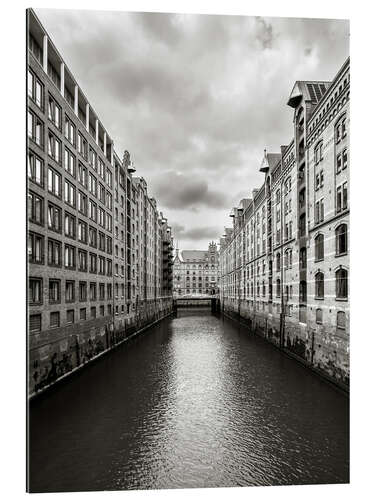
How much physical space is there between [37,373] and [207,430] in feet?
26.9

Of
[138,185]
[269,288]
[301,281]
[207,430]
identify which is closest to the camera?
[207,430]

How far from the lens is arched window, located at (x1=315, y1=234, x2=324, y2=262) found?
1949cm

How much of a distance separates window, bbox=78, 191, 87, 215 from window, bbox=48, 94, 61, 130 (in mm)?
5090

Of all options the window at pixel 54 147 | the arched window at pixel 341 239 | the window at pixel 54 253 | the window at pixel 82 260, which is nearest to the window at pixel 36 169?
the window at pixel 54 147

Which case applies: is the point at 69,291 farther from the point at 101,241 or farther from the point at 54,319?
the point at 101,241

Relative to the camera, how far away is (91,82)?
1191cm

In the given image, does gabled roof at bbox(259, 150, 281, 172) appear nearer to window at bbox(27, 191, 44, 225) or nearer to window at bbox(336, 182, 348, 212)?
window at bbox(336, 182, 348, 212)

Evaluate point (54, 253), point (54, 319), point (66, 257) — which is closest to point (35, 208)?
point (54, 253)

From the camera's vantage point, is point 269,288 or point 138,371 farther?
point 269,288

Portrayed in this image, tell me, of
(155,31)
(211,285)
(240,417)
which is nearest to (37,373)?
(240,417)

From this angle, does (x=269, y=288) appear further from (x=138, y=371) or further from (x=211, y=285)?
(x=211, y=285)

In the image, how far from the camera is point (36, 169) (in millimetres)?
16234

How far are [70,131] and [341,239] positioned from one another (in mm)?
17545

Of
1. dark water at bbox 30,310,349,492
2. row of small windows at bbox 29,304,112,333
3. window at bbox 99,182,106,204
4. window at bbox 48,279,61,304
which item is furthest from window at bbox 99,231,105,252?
dark water at bbox 30,310,349,492
